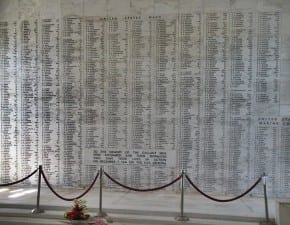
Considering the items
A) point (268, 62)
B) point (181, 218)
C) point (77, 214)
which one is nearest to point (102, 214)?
point (77, 214)

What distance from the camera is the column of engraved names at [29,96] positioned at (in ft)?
31.8

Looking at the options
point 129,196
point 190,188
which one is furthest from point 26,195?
point 190,188

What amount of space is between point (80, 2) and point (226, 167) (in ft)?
16.2

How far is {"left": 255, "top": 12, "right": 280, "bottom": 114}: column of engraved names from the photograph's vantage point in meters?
8.80

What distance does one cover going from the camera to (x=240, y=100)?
29.4 feet

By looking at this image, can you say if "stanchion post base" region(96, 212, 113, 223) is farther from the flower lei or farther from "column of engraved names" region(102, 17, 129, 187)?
"column of engraved names" region(102, 17, 129, 187)

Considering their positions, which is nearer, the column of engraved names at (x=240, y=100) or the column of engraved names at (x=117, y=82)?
the column of engraved names at (x=240, y=100)

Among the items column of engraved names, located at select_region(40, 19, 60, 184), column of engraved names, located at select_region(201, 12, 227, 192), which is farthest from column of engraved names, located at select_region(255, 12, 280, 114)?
column of engraved names, located at select_region(40, 19, 60, 184)

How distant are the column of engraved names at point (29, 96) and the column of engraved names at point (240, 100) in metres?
4.44

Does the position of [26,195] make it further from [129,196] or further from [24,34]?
[24,34]

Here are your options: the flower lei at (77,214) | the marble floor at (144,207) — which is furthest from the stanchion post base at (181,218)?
the flower lei at (77,214)

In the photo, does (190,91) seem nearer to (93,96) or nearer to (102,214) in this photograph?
(93,96)

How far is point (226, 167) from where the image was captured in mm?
9031

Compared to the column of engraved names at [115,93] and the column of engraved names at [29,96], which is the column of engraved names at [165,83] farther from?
the column of engraved names at [29,96]
